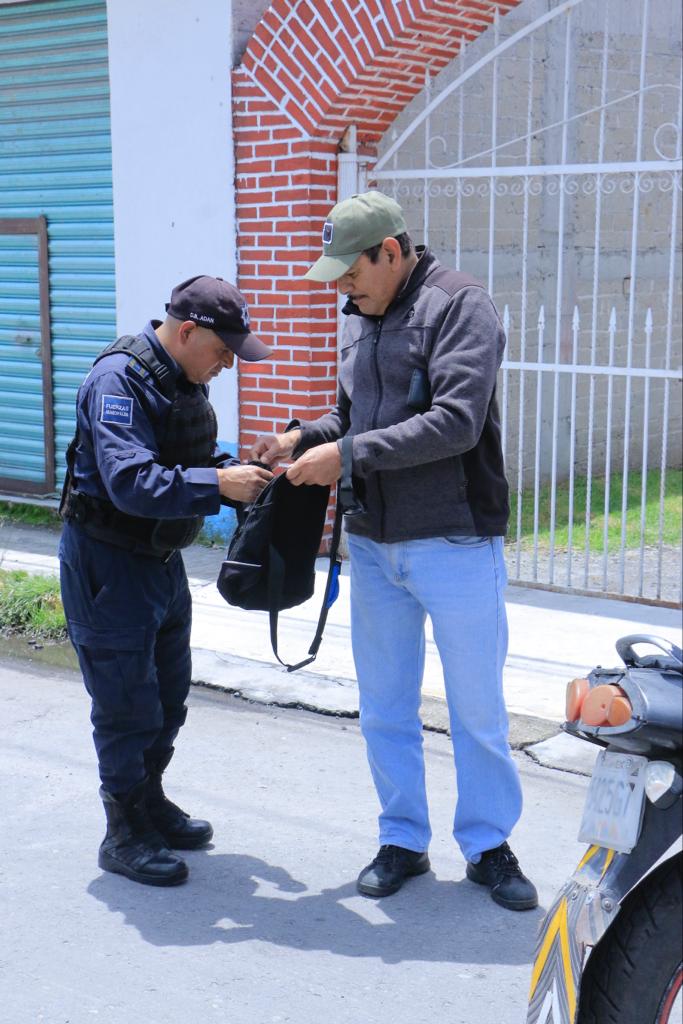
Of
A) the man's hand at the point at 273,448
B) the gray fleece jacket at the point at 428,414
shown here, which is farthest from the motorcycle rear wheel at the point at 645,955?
the man's hand at the point at 273,448

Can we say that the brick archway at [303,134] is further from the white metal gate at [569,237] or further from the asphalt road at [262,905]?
the asphalt road at [262,905]

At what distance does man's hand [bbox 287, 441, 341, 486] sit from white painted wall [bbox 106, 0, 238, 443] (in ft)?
14.6

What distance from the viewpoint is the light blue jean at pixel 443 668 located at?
3.95 metres

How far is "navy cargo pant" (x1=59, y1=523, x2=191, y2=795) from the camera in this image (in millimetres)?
4113

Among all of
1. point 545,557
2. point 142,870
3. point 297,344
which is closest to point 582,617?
point 545,557

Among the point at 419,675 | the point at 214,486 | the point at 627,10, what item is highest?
the point at 627,10

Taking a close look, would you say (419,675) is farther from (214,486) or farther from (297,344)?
(297,344)

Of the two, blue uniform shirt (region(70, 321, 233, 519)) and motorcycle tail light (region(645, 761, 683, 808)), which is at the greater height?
blue uniform shirt (region(70, 321, 233, 519))

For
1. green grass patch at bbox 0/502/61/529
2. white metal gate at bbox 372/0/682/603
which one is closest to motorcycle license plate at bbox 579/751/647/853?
white metal gate at bbox 372/0/682/603

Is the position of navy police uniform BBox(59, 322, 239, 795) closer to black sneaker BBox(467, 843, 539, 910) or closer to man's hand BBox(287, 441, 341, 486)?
man's hand BBox(287, 441, 341, 486)

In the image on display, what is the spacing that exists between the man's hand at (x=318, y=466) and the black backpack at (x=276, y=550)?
0.09 meters

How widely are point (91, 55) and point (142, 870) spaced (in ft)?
20.3

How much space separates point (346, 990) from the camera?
3533mm

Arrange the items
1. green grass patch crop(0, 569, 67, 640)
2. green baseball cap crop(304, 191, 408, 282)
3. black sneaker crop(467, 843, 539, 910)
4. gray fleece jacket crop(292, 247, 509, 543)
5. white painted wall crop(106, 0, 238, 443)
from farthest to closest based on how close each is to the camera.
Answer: white painted wall crop(106, 0, 238, 443) → green grass patch crop(0, 569, 67, 640) → black sneaker crop(467, 843, 539, 910) → green baseball cap crop(304, 191, 408, 282) → gray fleece jacket crop(292, 247, 509, 543)
